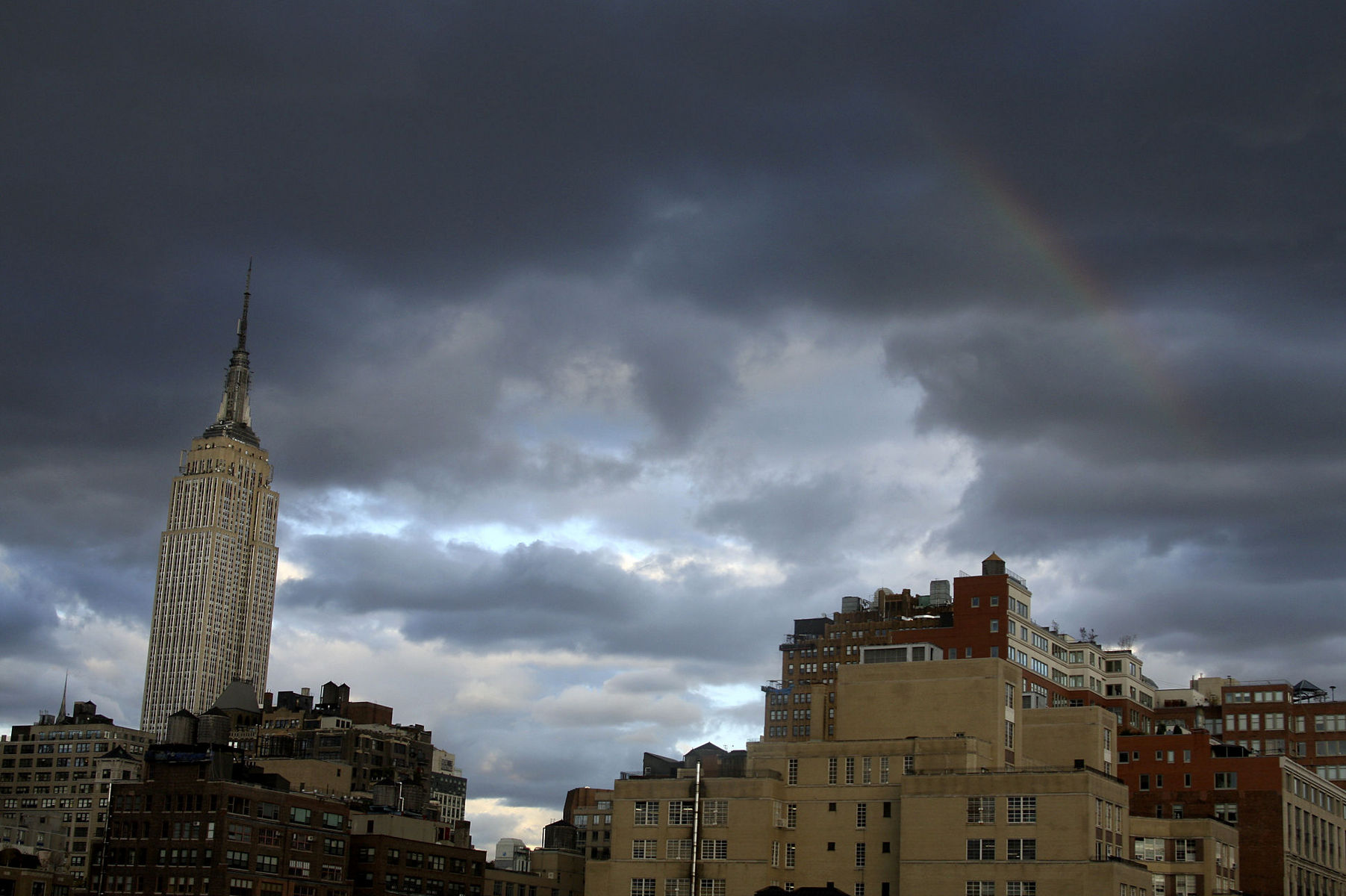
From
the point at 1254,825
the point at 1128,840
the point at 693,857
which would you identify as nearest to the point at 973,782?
the point at 1128,840

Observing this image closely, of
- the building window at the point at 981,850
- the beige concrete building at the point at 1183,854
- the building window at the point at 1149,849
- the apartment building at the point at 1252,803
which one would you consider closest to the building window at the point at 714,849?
the building window at the point at 981,850

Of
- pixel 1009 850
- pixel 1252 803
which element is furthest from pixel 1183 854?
pixel 1009 850

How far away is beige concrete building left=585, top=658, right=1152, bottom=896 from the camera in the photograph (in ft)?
510

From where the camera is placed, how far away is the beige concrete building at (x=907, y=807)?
156 m

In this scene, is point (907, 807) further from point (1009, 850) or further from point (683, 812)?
point (683, 812)

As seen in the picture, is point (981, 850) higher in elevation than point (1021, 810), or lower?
lower

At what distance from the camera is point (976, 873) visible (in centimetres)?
15688

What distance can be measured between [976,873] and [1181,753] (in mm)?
52210

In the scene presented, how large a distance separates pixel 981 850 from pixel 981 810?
12.5 ft

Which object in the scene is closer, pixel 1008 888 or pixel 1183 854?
pixel 1008 888

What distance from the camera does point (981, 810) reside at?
159 metres

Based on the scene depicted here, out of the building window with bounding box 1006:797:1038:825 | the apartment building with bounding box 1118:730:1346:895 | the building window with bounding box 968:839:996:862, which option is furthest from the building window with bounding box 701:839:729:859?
the apartment building with bounding box 1118:730:1346:895

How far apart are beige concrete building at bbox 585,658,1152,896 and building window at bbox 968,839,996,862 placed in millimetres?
133

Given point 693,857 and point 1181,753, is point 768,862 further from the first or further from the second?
point 1181,753
